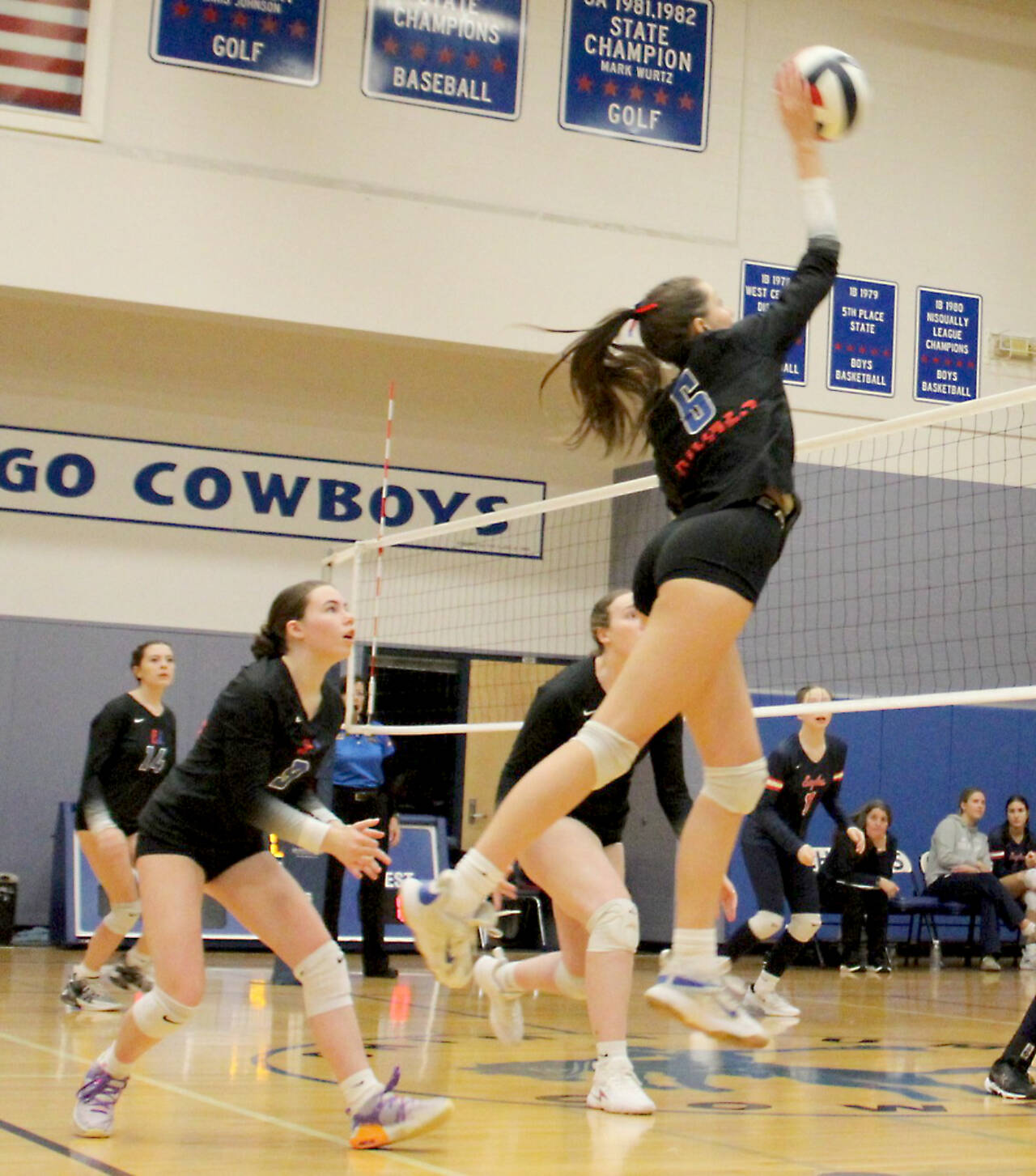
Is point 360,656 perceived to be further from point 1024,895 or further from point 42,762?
point 1024,895

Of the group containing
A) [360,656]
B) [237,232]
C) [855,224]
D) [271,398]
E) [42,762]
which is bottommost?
[42,762]

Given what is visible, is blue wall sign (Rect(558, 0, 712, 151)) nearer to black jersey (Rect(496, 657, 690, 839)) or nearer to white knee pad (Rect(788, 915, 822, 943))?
white knee pad (Rect(788, 915, 822, 943))

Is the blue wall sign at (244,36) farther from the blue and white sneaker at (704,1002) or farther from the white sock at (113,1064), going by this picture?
the blue and white sneaker at (704,1002)

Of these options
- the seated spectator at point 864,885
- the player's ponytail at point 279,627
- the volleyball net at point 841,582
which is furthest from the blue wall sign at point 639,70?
the player's ponytail at point 279,627

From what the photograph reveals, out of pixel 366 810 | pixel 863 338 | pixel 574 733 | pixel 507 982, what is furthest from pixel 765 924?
pixel 863 338

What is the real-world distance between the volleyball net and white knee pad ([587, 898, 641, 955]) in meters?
7.42

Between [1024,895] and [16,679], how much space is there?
25.8 feet

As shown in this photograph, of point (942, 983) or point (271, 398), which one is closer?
point (942, 983)

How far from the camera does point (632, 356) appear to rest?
3.69 m

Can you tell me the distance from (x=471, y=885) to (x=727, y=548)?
0.86 m

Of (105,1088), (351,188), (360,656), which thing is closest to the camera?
(105,1088)

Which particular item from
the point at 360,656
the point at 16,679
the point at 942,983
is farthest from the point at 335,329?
the point at 942,983

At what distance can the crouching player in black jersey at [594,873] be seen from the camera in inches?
175

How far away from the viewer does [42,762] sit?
446 inches
